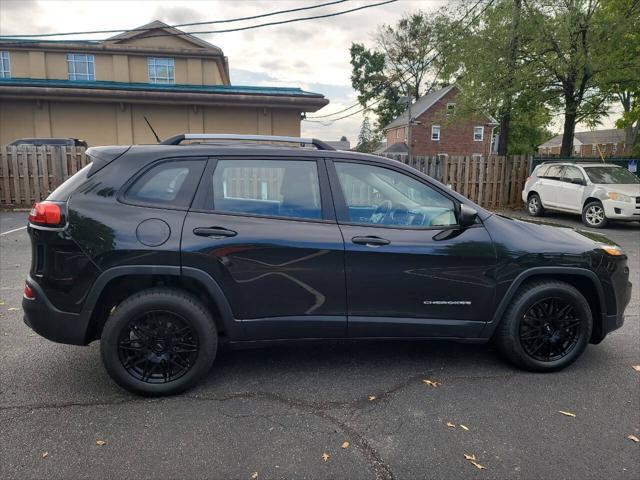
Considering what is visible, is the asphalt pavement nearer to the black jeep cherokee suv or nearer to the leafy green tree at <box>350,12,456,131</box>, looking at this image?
the black jeep cherokee suv

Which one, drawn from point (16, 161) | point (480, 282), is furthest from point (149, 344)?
point (16, 161)

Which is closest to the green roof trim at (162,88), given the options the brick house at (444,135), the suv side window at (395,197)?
the suv side window at (395,197)

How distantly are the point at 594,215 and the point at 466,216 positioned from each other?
10304 mm

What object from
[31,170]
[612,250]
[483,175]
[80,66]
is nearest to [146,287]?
[612,250]

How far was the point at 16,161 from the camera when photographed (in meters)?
12.8

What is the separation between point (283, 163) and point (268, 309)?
1.04m

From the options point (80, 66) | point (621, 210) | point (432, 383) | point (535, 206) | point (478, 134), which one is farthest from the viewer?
point (478, 134)

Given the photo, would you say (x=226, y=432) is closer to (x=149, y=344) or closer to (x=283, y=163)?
(x=149, y=344)

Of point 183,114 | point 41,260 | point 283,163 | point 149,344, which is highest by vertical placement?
point 183,114

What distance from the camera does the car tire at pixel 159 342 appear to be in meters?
2.98

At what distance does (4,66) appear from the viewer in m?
21.1

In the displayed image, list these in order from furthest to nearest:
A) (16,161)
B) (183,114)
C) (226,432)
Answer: (183,114)
(16,161)
(226,432)

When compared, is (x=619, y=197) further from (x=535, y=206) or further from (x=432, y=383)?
(x=432, y=383)

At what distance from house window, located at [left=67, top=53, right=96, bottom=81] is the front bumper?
2099 centimetres
